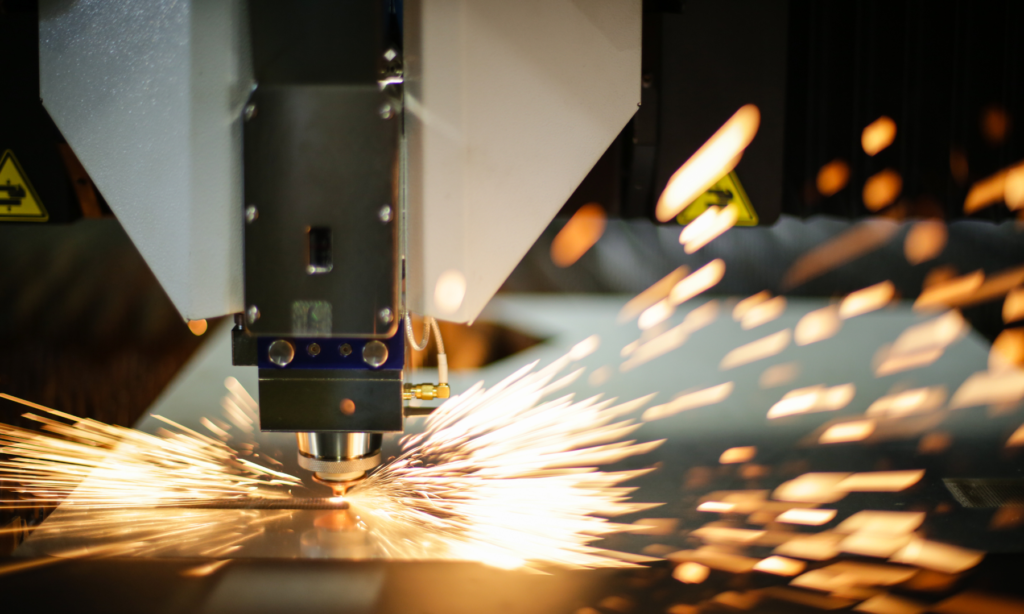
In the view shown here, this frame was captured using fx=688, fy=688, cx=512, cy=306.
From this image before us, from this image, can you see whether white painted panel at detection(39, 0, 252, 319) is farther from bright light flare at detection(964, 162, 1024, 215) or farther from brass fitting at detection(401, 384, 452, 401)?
bright light flare at detection(964, 162, 1024, 215)

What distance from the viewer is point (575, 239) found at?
1.53 meters

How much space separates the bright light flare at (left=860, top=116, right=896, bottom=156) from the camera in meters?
1.17

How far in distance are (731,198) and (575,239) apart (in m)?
0.63

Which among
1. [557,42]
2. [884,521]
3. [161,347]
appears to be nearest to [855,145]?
[884,521]

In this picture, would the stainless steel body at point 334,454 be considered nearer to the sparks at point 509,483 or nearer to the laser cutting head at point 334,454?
the laser cutting head at point 334,454

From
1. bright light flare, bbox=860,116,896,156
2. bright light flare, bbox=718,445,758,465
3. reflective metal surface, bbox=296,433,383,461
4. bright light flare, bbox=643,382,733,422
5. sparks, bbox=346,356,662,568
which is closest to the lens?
reflective metal surface, bbox=296,433,383,461

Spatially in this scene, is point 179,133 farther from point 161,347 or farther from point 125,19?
point 161,347

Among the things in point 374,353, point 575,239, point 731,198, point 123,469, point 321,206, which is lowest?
point 123,469

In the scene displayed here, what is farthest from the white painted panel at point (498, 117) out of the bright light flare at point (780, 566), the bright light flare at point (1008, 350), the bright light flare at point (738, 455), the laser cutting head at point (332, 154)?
the bright light flare at point (1008, 350)

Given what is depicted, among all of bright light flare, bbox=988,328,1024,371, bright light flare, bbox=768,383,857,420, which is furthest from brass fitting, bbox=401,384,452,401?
bright light flare, bbox=988,328,1024,371

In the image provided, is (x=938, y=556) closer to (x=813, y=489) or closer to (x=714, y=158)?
(x=813, y=489)

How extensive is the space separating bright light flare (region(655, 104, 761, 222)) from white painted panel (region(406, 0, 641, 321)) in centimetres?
29

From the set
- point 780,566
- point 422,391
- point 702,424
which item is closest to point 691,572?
point 780,566

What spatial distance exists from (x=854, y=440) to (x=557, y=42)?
0.89 metres
